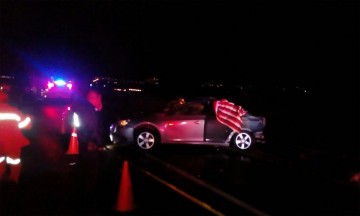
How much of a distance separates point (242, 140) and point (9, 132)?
8218 mm

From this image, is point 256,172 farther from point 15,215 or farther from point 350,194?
point 15,215

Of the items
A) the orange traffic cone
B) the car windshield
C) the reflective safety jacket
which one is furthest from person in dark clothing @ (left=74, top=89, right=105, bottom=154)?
the car windshield

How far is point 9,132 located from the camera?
843 cm

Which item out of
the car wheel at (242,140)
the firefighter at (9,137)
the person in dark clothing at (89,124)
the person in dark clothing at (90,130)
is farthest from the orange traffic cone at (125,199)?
the car wheel at (242,140)

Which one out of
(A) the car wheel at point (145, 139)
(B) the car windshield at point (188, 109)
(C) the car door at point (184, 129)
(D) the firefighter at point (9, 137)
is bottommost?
(D) the firefighter at point (9, 137)

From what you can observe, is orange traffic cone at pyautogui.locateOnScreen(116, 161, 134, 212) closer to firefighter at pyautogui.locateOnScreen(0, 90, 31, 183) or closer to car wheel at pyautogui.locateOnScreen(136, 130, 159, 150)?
firefighter at pyautogui.locateOnScreen(0, 90, 31, 183)

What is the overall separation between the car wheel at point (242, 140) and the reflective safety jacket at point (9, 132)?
25.5 ft

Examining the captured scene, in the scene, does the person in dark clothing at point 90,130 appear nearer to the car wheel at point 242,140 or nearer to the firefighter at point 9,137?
the firefighter at point 9,137

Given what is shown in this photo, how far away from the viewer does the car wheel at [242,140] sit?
600 inches

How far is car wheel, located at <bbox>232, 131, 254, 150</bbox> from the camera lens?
15.2 meters

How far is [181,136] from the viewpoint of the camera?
15.0m

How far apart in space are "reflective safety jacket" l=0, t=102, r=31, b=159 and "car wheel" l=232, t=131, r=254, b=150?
25.5 feet

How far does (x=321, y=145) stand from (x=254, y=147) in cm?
256

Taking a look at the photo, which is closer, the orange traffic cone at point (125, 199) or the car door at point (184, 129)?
the orange traffic cone at point (125, 199)
